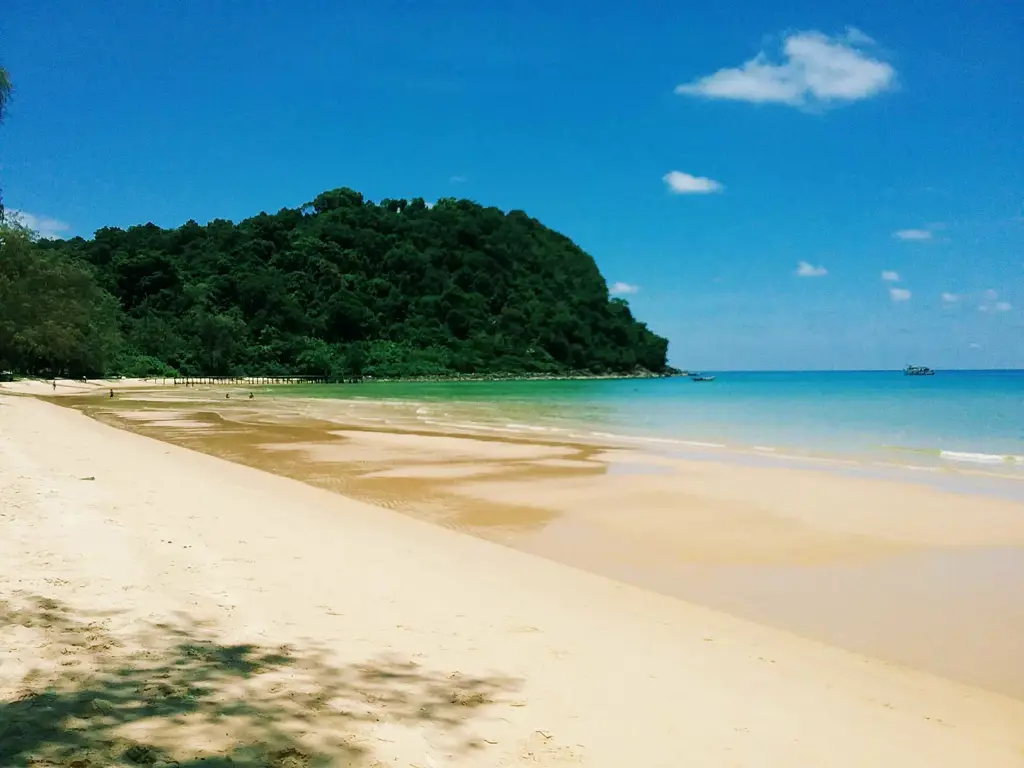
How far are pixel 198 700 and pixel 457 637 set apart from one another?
6.62ft

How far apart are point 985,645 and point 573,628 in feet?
11.6

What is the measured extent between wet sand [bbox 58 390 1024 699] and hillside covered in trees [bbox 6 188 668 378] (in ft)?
265

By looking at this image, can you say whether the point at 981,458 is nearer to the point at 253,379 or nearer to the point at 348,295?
the point at 253,379

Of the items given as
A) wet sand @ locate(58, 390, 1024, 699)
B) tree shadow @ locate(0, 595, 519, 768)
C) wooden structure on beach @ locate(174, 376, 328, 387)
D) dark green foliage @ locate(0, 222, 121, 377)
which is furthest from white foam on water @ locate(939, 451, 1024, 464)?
wooden structure on beach @ locate(174, 376, 328, 387)

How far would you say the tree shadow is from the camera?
325cm

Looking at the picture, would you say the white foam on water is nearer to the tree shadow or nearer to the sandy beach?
the sandy beach

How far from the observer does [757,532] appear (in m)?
10.7

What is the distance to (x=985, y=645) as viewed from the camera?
238 inches

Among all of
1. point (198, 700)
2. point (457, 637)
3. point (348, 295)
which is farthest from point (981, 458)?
point (348, 295)

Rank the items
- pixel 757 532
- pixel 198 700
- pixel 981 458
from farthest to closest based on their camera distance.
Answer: pixel 981 458
pixel 757 532
pixel 198 700

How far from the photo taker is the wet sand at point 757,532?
6.58m

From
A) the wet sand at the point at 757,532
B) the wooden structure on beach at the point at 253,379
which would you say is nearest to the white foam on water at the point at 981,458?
the wet sand at the point at 757,532

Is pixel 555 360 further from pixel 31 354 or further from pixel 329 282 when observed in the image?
pixel 31 354

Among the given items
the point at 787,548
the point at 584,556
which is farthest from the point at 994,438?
the point at 584,556
